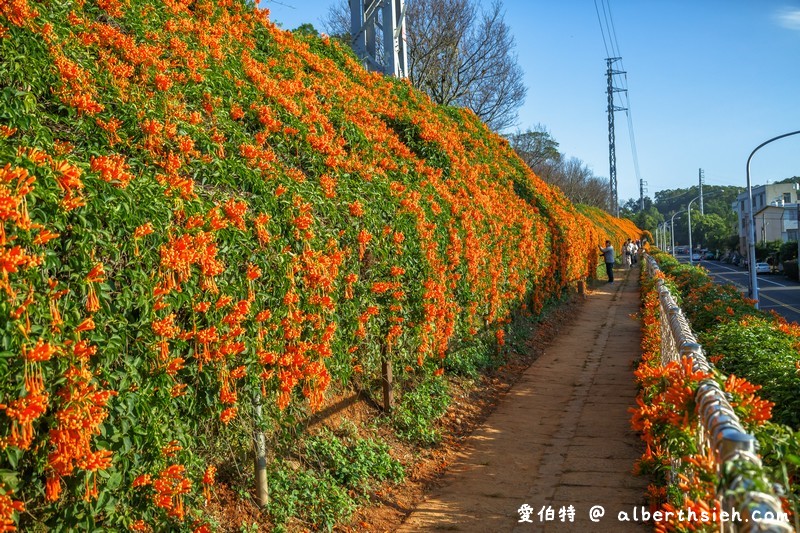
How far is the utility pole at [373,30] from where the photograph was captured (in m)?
12.4

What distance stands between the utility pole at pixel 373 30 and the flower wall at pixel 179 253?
13.7 feet

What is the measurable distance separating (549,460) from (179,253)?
3.99 meters

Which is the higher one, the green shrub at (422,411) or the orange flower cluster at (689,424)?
the orange flower cluster at (689,424)

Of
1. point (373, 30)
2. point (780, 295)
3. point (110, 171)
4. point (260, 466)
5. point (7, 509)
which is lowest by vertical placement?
point (780, 295)

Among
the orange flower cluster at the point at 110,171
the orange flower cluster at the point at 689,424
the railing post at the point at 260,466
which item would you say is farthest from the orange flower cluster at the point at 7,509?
the orange flower cluster at the point at 689,424

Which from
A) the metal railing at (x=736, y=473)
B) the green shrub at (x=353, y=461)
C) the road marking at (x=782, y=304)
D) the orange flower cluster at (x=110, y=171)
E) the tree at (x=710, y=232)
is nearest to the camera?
the metal railing at (x=736, y=473)

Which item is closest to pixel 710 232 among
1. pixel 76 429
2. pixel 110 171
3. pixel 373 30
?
pixel 373 30

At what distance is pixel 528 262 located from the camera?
39.6ft

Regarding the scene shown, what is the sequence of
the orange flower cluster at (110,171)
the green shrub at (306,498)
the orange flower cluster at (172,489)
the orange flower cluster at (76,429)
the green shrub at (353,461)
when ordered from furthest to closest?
the green shrub at (353,461) → the green shrub at (306,498) → the orange flower cluster at (110,171) → the orange flower cluster at (172,489) → the orange flower cluster at (76,429)

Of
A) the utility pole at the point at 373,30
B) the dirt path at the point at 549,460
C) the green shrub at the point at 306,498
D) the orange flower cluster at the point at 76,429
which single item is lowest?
the dirt path at the point at 549,460

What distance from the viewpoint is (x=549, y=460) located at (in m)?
5.98

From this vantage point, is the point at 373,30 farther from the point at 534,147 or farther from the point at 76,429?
the point at 534,147

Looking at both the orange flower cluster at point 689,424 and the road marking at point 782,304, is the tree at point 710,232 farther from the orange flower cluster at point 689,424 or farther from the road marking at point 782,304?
the orange flower cluster at point 689,424

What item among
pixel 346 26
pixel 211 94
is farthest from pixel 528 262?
pixel 346 26
